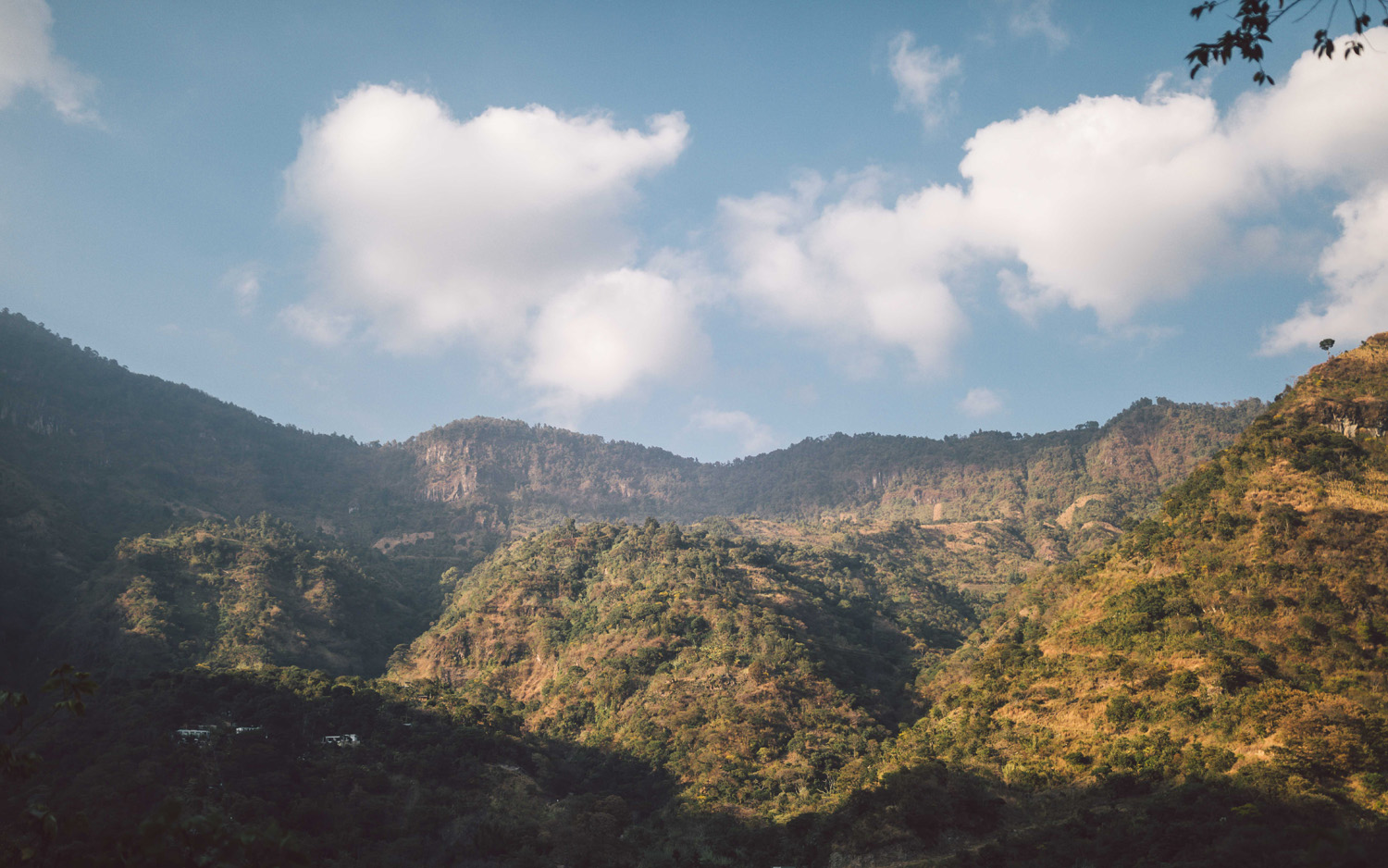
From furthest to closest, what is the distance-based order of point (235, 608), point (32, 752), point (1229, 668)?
point (235, 608) → point (1229, 668) → point (32, 752)

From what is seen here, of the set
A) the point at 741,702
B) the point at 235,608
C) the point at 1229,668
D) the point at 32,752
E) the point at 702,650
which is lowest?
the point at 741,702

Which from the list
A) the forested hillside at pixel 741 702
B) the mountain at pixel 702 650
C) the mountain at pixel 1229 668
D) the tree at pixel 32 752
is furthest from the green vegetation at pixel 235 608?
the tree at pixel 32 752

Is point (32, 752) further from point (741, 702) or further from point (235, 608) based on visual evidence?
point (235, 608)

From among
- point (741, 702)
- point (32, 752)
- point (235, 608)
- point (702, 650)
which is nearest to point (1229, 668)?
point (741, 702)

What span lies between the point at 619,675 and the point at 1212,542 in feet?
206

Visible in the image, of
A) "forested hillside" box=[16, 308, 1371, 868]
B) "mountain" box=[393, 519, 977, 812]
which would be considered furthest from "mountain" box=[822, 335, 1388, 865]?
"mountain" box=[393, 519, 977, 812]

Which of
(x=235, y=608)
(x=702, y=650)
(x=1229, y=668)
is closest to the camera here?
(x=1229, y=668)

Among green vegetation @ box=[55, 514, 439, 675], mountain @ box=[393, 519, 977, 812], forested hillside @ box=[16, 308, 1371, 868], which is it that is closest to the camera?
forested hillside @ box=[16, 308, 1371, 868]

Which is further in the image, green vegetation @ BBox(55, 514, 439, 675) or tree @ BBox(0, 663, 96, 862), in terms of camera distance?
green vegetation @ BBox(55, 514, 439, 675)

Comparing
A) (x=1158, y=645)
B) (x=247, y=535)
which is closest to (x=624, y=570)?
(x=247, y=535)

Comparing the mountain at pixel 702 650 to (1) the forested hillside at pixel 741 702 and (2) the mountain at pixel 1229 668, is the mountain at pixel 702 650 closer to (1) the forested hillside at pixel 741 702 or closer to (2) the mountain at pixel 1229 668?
(1) the forested hillside at pixel 741 702

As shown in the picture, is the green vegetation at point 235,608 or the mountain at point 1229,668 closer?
the mountain at point 1229,668

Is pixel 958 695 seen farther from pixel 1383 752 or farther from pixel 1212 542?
pixel 1383 752

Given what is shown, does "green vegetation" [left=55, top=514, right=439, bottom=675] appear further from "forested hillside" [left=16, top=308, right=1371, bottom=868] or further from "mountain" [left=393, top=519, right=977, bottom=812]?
"mountain" [left=393, top=519, right=977, bottom=812]
